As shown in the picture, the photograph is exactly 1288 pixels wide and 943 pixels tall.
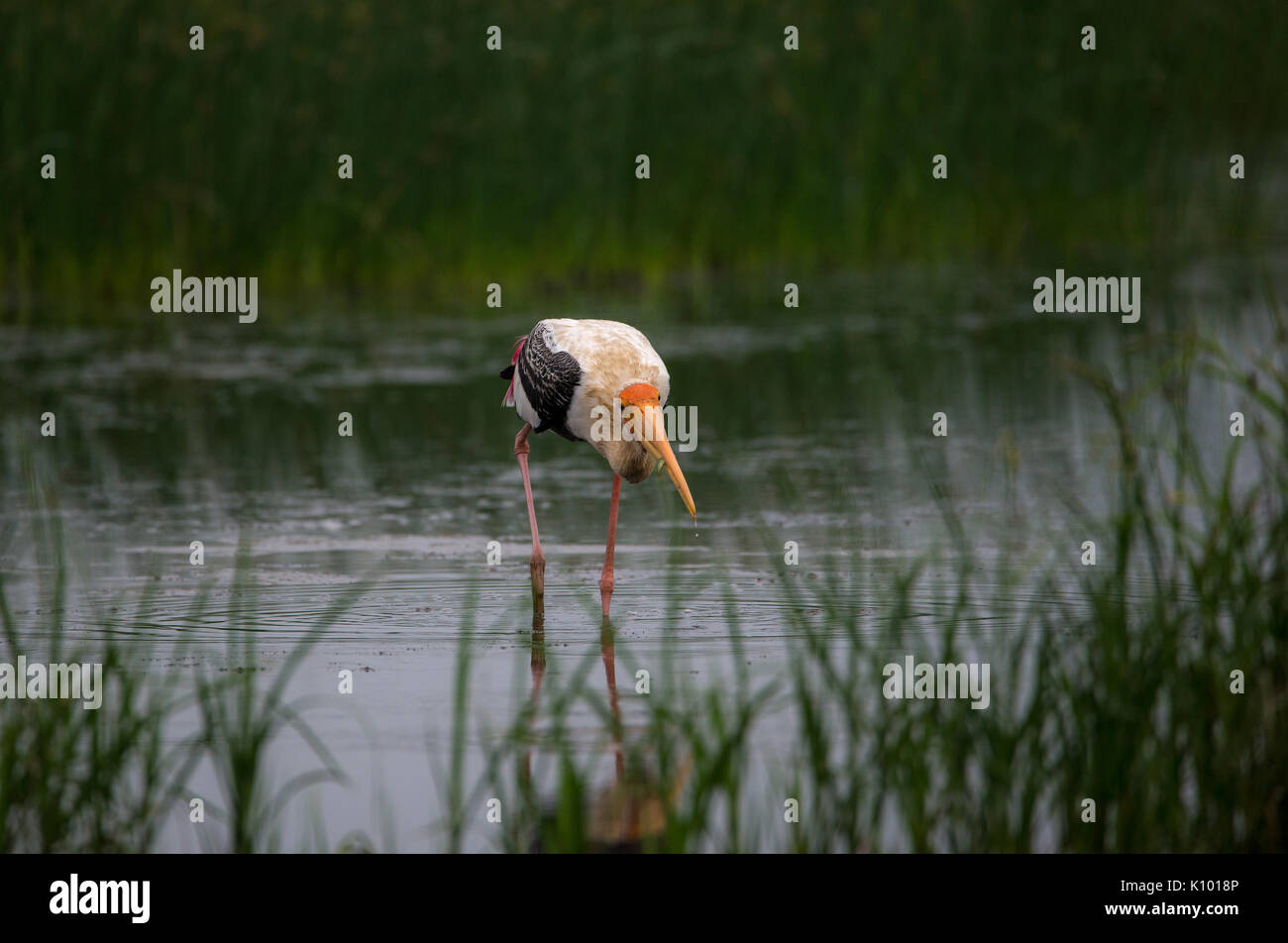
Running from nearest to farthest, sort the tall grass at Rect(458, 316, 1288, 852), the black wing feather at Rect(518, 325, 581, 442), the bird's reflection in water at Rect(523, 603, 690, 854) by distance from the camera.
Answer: the tall grass at Rect(458, 316, 1288, 852), the bird's reflection in water at Rect(523, 603, 690, 854), the black wing feather at Rect(518, 325, 581, 442)

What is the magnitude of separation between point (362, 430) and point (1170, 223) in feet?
31.0

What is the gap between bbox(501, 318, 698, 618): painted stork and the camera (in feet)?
24.5

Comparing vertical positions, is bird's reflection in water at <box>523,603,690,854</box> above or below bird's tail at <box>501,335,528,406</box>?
below

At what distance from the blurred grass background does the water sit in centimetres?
97

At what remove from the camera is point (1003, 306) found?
1502 centimetres

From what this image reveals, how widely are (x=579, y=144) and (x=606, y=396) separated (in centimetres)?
873

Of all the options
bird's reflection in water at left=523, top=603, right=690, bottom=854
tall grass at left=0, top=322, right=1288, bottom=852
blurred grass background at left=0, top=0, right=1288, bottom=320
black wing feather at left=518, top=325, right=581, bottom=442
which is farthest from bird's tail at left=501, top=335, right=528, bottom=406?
blurred grass background at left=0, top=0, right=1288, bottom=320

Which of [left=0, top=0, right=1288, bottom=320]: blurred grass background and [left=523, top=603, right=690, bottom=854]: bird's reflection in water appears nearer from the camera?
[left=523, top=603, right=690, bottom=854]: bird's reflection in water

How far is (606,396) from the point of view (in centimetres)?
763

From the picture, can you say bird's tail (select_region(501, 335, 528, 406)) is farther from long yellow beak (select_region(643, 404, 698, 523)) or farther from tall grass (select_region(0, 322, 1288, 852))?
tall grass (select_region(0, 322, 1288, 852))

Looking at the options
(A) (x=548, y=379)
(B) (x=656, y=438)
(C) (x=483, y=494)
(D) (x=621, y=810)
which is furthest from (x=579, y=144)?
(D) (x=621, y=810)

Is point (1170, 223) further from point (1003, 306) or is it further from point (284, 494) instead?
point (284, 494)

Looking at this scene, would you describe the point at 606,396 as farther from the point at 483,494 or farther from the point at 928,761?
the point at 928,761

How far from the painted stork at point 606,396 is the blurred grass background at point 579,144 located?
750cm
